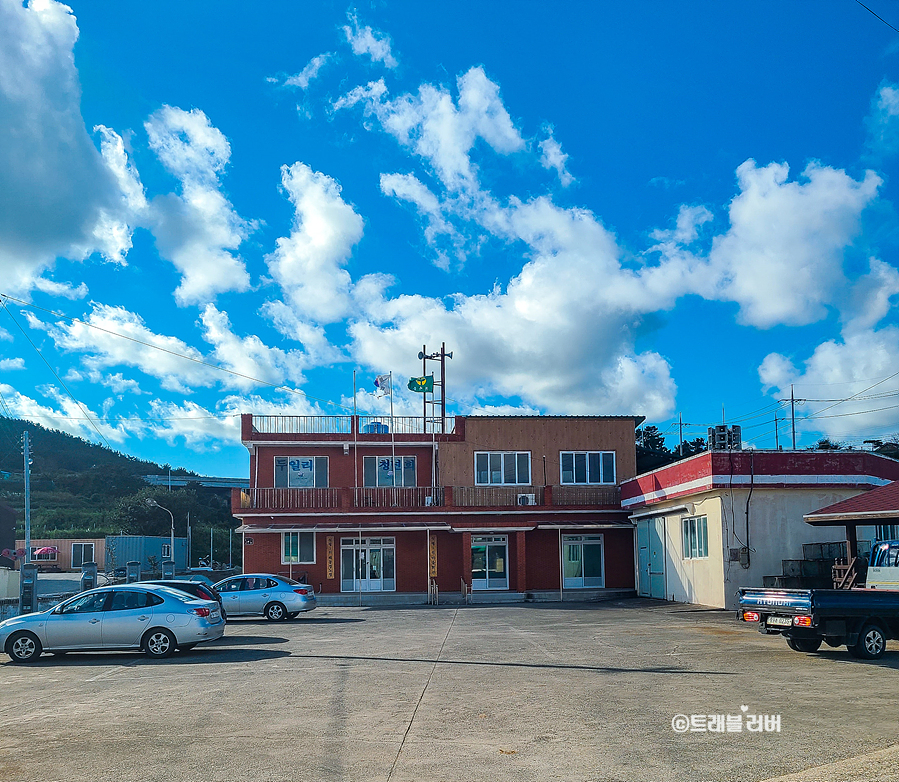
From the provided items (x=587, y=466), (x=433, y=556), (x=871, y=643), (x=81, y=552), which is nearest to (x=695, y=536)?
(x=587, y=466)

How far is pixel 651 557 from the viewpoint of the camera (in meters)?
33.7

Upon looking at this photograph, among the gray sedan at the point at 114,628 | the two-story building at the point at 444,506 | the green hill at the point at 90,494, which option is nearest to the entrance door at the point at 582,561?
the two-story building at the point at 444,506

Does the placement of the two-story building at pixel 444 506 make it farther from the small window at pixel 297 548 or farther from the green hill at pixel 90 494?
the green hill at pixel 90 494

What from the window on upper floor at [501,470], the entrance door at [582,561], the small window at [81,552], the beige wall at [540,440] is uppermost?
the beige wall at [540,440]

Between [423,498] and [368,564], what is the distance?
3.64 meters

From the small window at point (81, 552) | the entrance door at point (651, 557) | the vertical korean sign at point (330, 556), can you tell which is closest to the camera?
the entrance door at point (651, 557)

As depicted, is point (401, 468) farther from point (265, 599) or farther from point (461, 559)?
point (265, 599)

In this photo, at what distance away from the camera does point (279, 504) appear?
36.7 metres

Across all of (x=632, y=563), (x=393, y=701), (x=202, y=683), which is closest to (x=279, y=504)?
(x=632, y=563)

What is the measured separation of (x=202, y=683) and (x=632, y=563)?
27406 mm

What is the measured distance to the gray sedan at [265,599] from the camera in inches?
1032

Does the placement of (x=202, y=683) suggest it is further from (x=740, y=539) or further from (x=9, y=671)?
(x=740, y=539)

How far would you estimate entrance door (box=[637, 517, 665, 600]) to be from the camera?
32.3 metres

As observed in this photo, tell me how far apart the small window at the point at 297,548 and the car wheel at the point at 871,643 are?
26276mm
